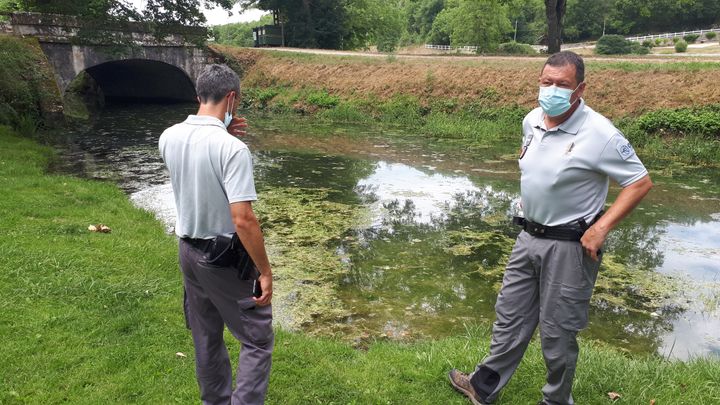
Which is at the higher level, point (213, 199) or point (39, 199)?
point (213, 199)

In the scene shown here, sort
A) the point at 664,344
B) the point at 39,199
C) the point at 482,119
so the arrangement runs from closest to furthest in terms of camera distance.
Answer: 1. the point at 664,344
2. the point at 39,199
3. the point at 482,119

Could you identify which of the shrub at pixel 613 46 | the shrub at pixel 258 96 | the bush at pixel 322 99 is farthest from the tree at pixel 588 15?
Answer: the bush at pixel 322 99

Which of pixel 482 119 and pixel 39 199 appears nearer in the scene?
pixel 39 199

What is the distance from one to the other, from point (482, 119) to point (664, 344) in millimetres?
13482

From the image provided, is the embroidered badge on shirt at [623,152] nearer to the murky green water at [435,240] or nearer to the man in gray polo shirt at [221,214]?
the man in gray polo shirt at [221,214]

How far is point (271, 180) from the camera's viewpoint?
36.3 feet

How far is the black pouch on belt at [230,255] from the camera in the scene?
103 inches

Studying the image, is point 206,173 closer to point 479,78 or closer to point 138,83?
point 479,78

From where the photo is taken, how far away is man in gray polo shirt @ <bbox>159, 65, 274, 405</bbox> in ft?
8.34

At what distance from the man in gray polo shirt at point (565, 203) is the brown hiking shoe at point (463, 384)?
1.44 ft

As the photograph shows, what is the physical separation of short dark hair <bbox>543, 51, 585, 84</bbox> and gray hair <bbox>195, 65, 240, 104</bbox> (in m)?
1.65

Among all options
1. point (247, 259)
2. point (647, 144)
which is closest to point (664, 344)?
point (247, 259)

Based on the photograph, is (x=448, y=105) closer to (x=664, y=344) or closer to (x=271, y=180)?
(x=271, y=180)

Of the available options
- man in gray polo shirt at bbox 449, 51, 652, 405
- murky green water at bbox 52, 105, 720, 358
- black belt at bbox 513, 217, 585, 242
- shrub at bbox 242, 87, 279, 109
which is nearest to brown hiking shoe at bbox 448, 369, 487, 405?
man in gray polo shirt at bbox 449, 51, 652, 405
